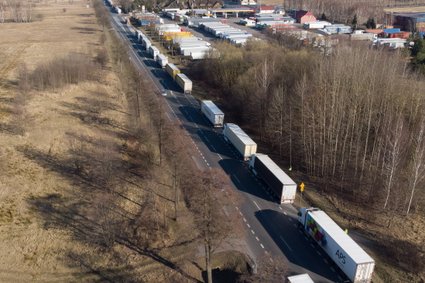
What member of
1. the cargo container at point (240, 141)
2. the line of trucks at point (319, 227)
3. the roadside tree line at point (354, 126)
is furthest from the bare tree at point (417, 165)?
the cargo container at point (240, 141)

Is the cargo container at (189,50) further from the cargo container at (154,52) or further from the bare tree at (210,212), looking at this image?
the bare tree at (210,212)

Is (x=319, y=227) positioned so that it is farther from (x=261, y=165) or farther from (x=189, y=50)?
(x=189, y=50)

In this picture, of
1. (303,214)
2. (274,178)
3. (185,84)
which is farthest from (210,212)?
(185,84)

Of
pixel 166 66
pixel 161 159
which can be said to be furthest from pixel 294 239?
pixel 166 66

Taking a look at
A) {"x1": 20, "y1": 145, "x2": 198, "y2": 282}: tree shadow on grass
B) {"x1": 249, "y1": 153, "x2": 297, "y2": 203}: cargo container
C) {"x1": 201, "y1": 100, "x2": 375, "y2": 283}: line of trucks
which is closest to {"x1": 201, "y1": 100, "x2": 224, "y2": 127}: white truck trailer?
{"x1": 201, "y1": 100, "x2": 375, "y2": 283}: line of trucks

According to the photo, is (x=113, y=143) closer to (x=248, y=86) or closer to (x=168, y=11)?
(x=248, y=86)
